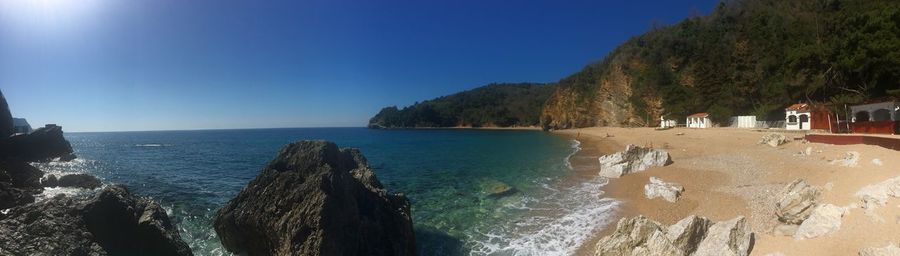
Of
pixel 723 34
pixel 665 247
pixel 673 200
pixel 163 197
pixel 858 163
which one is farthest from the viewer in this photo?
pixel 723 34

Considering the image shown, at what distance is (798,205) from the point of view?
916cm

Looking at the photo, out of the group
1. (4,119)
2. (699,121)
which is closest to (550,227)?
(4,119)

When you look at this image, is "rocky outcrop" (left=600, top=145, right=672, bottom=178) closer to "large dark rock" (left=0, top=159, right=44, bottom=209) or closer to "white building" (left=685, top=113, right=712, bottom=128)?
"large dark rock" (left=0, top=159, right=44, bottom=209)

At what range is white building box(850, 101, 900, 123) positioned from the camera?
24297 mm

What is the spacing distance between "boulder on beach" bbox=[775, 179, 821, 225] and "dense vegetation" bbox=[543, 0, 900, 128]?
27.1 meters

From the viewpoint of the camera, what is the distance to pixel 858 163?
12.6m

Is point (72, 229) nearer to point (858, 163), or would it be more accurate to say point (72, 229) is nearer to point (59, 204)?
point (59, 204)

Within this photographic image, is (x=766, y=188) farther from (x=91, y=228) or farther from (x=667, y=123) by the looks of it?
(x=667, y=123)

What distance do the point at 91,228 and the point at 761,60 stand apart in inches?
2451

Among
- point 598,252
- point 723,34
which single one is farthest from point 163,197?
point 723,34

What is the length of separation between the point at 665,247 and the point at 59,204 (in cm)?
1133

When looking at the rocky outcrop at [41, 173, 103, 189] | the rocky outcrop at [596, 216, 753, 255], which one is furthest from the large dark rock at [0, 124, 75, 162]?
the rocky outcrop at [596, 216, 753, 255]

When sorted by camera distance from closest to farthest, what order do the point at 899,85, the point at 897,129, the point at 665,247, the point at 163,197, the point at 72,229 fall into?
1. the point at 72,229
2. the point at 665,247
3. the point at 163,197
4. the point at 897,129
5. the point at 899,85

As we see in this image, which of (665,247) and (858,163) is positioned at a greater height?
(858,163)
